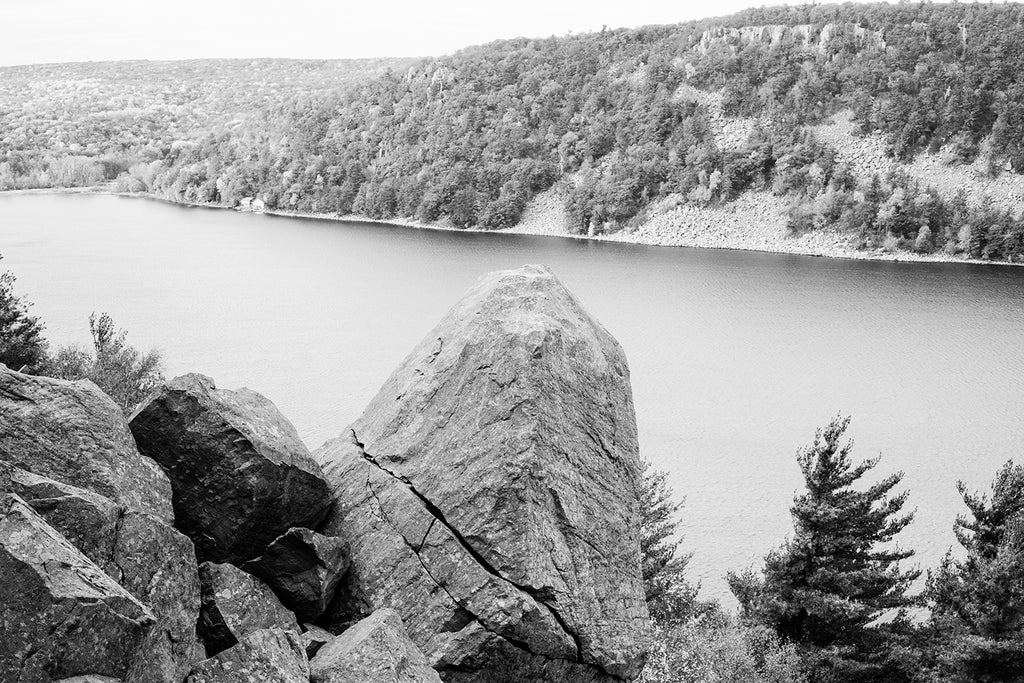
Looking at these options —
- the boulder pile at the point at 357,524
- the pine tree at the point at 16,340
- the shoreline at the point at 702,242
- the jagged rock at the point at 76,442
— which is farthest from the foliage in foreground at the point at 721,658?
the shoreline at the point at 702,242

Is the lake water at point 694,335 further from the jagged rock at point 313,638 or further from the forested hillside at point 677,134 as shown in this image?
the forested hillside at point 677,134

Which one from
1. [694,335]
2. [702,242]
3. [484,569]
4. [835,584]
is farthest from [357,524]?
[702,242]

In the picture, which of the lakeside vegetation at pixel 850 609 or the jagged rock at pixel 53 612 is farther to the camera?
the lakeside vegetation at pixel 850 609

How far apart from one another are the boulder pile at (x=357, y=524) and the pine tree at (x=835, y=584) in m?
9.76

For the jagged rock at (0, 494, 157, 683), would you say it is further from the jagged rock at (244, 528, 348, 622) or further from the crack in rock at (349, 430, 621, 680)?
the crack in rock at (349, 430, 621, 680)

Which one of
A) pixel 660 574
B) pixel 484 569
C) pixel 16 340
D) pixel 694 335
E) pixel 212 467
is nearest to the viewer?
pixel 212 467

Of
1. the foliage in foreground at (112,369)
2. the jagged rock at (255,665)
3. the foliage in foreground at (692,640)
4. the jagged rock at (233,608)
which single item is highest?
the jagged rock at (255,665)

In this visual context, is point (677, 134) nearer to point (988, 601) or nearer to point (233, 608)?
point (988, 601)

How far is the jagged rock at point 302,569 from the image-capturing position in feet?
28.4

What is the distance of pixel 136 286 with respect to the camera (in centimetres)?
6462

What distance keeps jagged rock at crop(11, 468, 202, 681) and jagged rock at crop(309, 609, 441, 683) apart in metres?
1.10

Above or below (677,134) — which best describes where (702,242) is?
below

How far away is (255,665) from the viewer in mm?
6352

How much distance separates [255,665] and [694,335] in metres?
49.6
